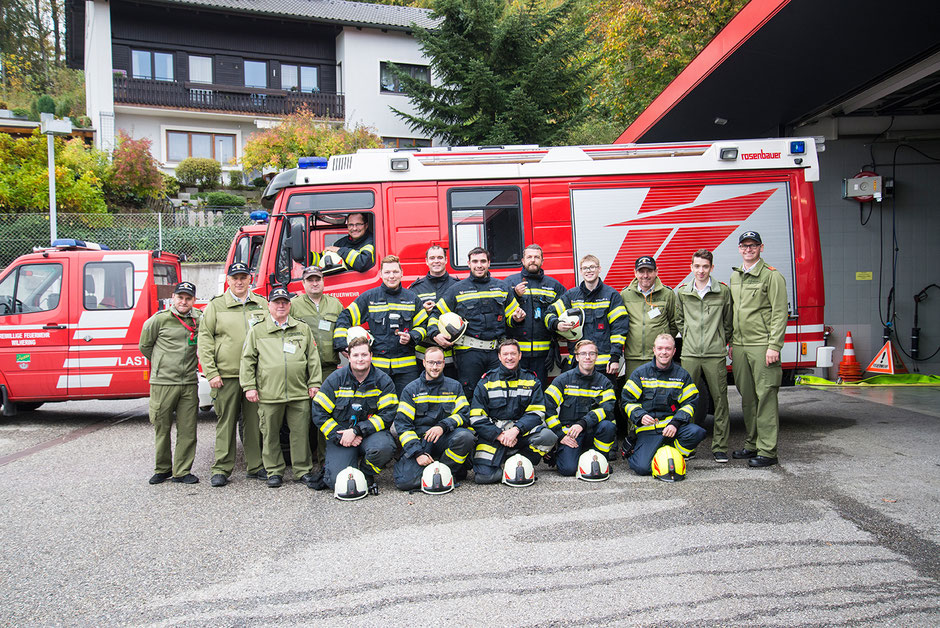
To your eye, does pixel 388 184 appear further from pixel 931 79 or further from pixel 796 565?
pixel 931 79

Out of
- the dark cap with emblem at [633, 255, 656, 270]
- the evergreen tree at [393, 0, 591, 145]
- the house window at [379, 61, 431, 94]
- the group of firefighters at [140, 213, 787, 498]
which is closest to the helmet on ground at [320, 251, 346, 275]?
the group of firefighters at [140, 213, 787, 498]

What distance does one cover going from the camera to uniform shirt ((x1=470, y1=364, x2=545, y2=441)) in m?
6.27

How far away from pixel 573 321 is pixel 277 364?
8.78 feet

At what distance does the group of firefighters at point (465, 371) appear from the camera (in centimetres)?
606

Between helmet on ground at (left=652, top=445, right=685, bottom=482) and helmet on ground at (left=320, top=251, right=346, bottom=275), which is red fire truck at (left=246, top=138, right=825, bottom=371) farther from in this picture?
helmet on ground at (left=652, top=445, right=685, bottom=482)

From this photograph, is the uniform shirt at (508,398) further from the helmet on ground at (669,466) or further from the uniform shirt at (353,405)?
the helmet on ground at (669,466)

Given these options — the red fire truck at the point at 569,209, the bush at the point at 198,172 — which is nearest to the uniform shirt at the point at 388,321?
the red fire truck at the point at 569,209

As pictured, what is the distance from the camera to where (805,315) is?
7562 millimetres

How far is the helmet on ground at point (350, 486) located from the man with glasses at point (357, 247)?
231 cm

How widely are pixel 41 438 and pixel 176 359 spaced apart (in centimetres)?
332

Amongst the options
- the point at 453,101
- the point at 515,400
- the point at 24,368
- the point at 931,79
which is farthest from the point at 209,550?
the point at 453,101

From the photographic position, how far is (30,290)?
8.95 metres

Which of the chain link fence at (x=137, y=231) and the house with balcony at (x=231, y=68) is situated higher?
the house with balcony at (x=231, y=68)

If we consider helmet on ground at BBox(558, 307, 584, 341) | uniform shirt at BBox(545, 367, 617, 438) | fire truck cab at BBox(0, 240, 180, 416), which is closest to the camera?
uniform shirt at BBox(545, 367, 617, 438)
